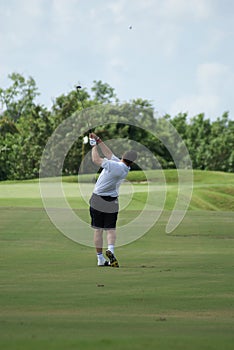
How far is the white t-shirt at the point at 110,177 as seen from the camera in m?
14.8

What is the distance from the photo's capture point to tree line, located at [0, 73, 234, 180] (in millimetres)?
91938

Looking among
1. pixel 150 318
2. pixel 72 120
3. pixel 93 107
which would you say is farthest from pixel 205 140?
pixel 150 318

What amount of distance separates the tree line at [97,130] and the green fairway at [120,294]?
5789 centimetres

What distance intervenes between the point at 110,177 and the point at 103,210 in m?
0.68

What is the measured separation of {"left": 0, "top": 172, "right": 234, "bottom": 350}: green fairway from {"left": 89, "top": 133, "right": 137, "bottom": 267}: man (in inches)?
20.8

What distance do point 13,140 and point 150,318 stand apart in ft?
294

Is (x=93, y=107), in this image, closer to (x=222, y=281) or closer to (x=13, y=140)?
(x=13, y=140)

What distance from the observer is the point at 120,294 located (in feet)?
34.1

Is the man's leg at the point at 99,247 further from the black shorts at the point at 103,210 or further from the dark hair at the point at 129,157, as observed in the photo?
the dark hair at the point at 129,157

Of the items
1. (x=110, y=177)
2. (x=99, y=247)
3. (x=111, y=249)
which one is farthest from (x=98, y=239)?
(x=110, y=177)

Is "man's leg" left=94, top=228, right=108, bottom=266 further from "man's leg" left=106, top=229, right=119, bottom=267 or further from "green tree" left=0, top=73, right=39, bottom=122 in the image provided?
"green tree" left=0, top=73, right=39, bottom=122

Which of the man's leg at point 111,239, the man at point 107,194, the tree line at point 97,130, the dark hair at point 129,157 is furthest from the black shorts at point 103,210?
the tree line at point 97,130

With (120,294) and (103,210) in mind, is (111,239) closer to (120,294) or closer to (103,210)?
(103,210)

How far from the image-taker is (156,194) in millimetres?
40312
